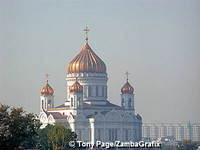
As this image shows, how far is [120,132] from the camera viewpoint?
6658 inches

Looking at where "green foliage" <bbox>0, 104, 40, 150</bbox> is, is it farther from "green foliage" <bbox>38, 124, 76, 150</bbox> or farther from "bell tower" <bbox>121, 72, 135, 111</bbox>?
"bell tower" <bbox>121, 72, 135, 111</bbox>

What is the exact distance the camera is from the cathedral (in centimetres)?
16425

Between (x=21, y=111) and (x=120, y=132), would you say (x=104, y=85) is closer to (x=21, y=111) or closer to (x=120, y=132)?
(x=120, y=132)

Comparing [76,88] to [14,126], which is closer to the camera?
[14,126]

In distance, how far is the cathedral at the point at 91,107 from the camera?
164250 mm

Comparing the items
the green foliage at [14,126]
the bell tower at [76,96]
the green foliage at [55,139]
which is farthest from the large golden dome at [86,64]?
the green foliage at [14,126]

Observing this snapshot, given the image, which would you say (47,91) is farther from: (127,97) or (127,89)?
(127,97)

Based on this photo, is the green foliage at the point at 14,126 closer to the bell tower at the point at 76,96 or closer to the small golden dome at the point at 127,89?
the bell tower at the point at 76,96

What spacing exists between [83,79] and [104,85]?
3119 millimetres

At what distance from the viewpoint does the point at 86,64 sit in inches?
6688

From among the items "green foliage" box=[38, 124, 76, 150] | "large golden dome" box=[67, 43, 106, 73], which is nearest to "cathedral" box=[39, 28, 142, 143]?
"large golden dome" box=[67, 43, 106, 73]

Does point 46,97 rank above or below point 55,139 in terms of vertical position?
above

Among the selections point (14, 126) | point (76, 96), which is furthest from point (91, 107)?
point (14, 126)

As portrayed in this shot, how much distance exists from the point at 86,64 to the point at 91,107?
22.9 feet
